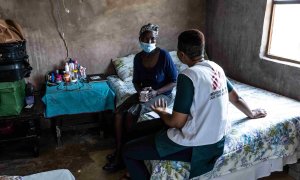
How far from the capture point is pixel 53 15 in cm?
327

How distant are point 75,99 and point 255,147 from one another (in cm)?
188

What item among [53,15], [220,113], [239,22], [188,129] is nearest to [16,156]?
[53,15]

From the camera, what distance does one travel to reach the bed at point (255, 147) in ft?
5.92

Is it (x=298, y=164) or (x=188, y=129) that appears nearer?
(x=188, y=129)

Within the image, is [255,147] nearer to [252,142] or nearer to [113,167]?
[252,142]

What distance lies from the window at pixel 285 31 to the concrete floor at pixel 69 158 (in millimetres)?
1230

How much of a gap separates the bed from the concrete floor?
0.30m

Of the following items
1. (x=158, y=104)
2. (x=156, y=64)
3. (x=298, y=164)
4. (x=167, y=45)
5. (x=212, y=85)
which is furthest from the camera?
(x=167, y=45)

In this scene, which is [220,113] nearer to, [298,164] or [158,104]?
[158,104]

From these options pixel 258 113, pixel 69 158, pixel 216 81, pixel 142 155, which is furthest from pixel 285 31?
pixel 69 158

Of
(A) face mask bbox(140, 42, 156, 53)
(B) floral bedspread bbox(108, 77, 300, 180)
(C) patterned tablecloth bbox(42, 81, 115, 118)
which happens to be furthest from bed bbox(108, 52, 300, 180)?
(C) patterned tablecloth bbox(42, 81, 115, 118)

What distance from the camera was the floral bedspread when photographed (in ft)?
5.87

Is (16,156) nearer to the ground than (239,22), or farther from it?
nearer to the ground

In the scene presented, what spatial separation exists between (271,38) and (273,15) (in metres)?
0.25
